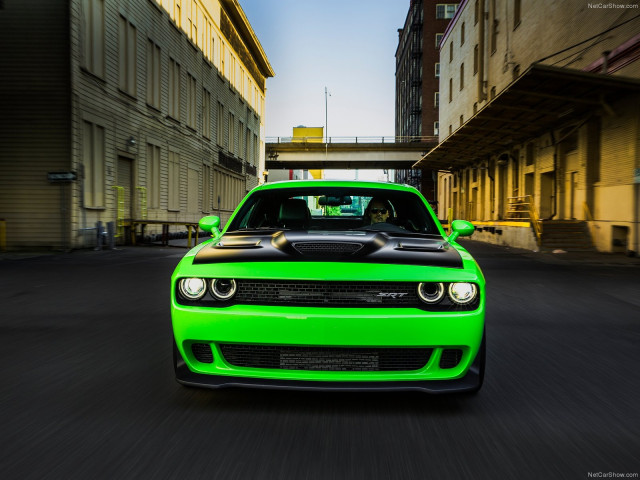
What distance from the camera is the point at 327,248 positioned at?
361cm

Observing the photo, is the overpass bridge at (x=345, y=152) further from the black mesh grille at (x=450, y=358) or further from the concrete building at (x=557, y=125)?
the black mesh grille at (x=450, y=358)

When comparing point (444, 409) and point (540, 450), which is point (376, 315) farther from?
point (540, 450)

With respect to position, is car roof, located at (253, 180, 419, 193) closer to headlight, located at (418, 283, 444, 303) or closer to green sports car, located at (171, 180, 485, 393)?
green sports car, located at (171, 180, 485, 393)

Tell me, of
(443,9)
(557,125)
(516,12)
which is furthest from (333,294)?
(443,9)

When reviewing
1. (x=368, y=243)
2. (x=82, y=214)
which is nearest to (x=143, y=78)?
(x=82, y=214)

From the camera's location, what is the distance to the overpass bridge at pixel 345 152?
52688 mm

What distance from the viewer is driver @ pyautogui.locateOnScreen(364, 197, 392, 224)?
18.4ft

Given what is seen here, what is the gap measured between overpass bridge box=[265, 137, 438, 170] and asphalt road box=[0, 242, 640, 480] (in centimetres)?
4741

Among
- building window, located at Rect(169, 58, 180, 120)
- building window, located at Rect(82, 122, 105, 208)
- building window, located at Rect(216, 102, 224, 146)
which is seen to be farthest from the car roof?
building window, located at Rect(216, 102, 224, 146)

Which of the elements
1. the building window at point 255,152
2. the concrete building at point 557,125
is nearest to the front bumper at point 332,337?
the concrete building at point 557,125

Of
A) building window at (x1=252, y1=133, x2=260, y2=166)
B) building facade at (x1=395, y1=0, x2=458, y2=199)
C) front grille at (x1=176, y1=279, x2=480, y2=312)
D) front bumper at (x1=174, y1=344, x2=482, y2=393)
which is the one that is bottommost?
front bumper at (x1=174, y1=344, x2=482, y2=393)

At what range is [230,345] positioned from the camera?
3430 millimetres

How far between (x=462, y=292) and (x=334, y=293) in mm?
713

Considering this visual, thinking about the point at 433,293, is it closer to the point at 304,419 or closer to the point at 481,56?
the point at 304,419
